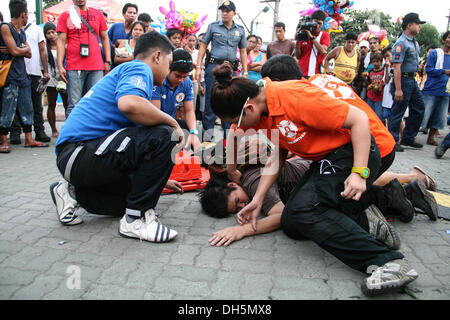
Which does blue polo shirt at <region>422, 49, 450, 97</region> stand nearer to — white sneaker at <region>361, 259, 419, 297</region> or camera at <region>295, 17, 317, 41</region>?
camera at <region>295, 17, 317, 41</region>

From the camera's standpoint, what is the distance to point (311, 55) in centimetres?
518

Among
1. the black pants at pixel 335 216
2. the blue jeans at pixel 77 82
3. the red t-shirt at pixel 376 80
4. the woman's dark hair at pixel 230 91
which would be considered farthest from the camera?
the red t-shirt at pixel 376 80

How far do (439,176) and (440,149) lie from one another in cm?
118

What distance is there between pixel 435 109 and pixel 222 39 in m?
4.06

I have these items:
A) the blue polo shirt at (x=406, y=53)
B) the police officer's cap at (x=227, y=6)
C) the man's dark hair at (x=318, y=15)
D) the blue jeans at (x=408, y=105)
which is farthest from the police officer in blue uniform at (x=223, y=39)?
the blue jeans at (x=408, y=105)

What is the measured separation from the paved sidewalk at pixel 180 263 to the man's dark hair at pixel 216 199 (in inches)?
2.9

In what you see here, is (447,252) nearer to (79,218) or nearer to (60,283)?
(60,283)

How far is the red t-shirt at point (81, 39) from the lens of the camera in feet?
14.9

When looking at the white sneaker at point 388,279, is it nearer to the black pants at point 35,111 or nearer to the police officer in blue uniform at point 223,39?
the police officer in blue uniform at point 223,39

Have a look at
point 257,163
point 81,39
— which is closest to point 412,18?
point 257,163

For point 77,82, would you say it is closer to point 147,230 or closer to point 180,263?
point 147,230

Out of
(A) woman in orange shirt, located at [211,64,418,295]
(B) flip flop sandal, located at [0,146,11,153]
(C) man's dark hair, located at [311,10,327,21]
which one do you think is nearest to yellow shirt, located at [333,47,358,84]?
(C) man's dark hair, located at [311,10,327,21]

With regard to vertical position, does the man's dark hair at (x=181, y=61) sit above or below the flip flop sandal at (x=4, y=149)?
above

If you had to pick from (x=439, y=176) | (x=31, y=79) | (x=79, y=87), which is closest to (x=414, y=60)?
(x=439, y=176)
